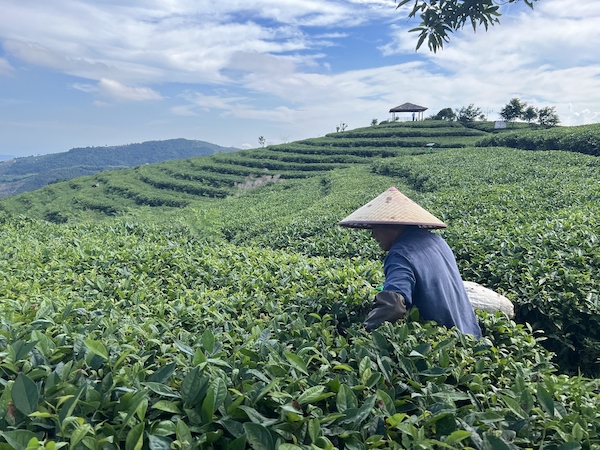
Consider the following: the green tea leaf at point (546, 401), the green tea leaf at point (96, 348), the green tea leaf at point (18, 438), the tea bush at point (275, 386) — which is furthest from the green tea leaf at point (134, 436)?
the green tea leaf at point (546, 401)

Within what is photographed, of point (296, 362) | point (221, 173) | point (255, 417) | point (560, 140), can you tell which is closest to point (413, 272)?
point (296, 362)

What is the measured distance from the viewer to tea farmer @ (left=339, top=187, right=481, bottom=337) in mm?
2289

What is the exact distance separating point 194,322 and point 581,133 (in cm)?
2092

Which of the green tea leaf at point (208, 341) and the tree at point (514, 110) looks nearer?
the green tea leaf at point (208, 341)

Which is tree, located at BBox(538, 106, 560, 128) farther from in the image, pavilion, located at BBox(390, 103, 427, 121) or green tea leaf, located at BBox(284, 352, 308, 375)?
green tea leaf, located at BBox(284, 352, 308, 375)

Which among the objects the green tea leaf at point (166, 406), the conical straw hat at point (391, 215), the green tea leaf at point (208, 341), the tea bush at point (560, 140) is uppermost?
the tea bush at point (560, 140)

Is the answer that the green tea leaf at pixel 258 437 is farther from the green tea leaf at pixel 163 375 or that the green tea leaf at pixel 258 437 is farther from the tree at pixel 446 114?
the tree at pixel 446 114

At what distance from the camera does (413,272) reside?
248 centimetres

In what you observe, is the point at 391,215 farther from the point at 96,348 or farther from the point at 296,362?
the point at 96,348

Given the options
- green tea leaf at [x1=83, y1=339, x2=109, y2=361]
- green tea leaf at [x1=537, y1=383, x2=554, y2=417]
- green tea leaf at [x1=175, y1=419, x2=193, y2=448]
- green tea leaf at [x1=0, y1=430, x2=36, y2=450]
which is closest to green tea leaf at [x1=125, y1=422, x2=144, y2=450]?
green tea leaf at [x1=175, y1=419, x2=193, y2=448]

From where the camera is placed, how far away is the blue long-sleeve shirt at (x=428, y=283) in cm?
244

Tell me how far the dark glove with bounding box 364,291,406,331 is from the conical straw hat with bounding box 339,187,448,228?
627 mm

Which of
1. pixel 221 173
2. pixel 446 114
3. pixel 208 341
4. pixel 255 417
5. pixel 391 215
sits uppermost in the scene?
pixel 446 114

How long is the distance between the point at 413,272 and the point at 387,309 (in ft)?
1.25
